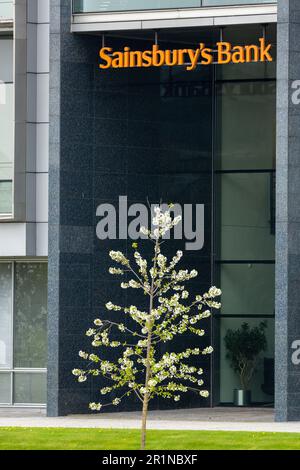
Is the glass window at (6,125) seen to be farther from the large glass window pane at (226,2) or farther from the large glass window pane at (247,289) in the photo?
the large glass window pane at (247,289)

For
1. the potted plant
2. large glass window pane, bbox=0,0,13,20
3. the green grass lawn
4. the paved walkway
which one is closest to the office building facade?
large glass window pane, bbox=0,0,13,20

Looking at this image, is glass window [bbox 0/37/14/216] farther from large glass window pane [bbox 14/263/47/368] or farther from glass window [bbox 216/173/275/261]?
glass window [bbox 216/173/275/261]

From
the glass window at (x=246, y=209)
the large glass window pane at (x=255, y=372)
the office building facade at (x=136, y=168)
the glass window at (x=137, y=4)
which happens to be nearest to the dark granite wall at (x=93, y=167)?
the office building facade at (x=136, y=168)

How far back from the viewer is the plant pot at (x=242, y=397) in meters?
33.2

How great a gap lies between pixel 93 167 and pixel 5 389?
19.1 ft

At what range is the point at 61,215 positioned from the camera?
30203 mm

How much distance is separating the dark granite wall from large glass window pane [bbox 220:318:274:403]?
111 cm

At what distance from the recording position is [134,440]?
23609 mm

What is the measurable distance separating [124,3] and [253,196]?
237 inches

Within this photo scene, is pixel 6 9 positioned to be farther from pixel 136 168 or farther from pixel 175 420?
pixel 175 420

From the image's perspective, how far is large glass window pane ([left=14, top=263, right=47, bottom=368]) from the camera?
32.7m

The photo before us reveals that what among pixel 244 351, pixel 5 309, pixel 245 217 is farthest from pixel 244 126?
pixel 5 309

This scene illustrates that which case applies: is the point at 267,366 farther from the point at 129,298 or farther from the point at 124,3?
the point at 124,3
